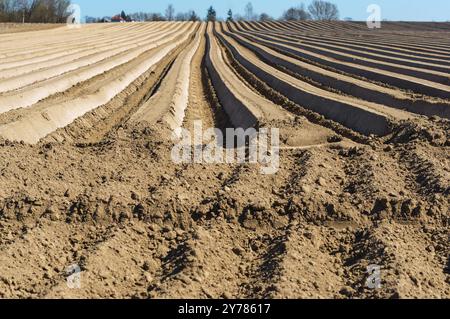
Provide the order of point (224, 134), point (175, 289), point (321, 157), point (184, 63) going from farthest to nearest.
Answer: point (184, 63)
point (224, 134)
point (321, 157)
point (175, 289)

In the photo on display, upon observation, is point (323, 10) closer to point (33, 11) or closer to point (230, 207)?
point (33, 11)

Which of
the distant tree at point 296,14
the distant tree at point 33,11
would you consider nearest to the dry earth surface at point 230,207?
the distant tree at point 33,11

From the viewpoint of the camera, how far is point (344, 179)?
576 cm

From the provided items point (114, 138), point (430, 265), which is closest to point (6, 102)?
point (114, 138)

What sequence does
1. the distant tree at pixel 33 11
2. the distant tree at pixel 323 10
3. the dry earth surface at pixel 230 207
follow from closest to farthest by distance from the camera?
the dry earth surface at pixel 230 207 → the distant tree at pixel 33 11 → the distant tree at pixel 323 10

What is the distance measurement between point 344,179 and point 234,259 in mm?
1870

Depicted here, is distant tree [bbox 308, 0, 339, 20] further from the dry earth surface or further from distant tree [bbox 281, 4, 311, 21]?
the dry earth surface

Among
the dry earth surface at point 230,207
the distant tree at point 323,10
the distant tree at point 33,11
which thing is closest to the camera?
the dry earth surface at point 230,207

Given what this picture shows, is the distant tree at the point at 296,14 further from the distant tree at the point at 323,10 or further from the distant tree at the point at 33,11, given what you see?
the distant tree at the point at 33,11

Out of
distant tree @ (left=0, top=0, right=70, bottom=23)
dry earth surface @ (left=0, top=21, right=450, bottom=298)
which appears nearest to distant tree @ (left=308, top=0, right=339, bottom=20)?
distant tree @ (left=0, top=0, right=70, bottom=23)

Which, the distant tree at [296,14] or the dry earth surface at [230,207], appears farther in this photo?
the distant tree at [296,14]

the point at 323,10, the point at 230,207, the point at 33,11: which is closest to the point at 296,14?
the point at 323,10

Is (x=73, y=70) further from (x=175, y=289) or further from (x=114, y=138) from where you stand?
(x=175, y=289)

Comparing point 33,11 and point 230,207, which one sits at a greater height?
point 33,11
